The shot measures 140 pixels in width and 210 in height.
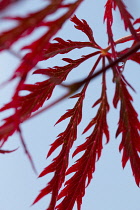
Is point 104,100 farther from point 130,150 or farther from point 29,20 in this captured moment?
point 29,20

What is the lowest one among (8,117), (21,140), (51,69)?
(21,140)

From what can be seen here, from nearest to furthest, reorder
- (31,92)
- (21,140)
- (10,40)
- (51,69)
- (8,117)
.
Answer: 1. (10,40)
2. (21,140)
3. (8,117)
4. (31,92)
5. (51,69)

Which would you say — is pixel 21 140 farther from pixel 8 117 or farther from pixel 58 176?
pixel 58 176

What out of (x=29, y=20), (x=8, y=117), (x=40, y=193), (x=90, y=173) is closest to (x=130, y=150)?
(x=90, y=173)

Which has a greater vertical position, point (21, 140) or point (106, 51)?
point (106, 51)

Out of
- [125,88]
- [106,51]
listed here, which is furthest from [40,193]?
[106,51]

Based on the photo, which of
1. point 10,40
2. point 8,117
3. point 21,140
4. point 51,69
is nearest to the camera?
point 10,40

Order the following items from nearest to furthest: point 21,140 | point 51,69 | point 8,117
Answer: point 21,140
point 8,117
point 51,69

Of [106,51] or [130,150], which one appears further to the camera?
[106,51]

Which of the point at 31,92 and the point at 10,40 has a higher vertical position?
the point at 31,92
